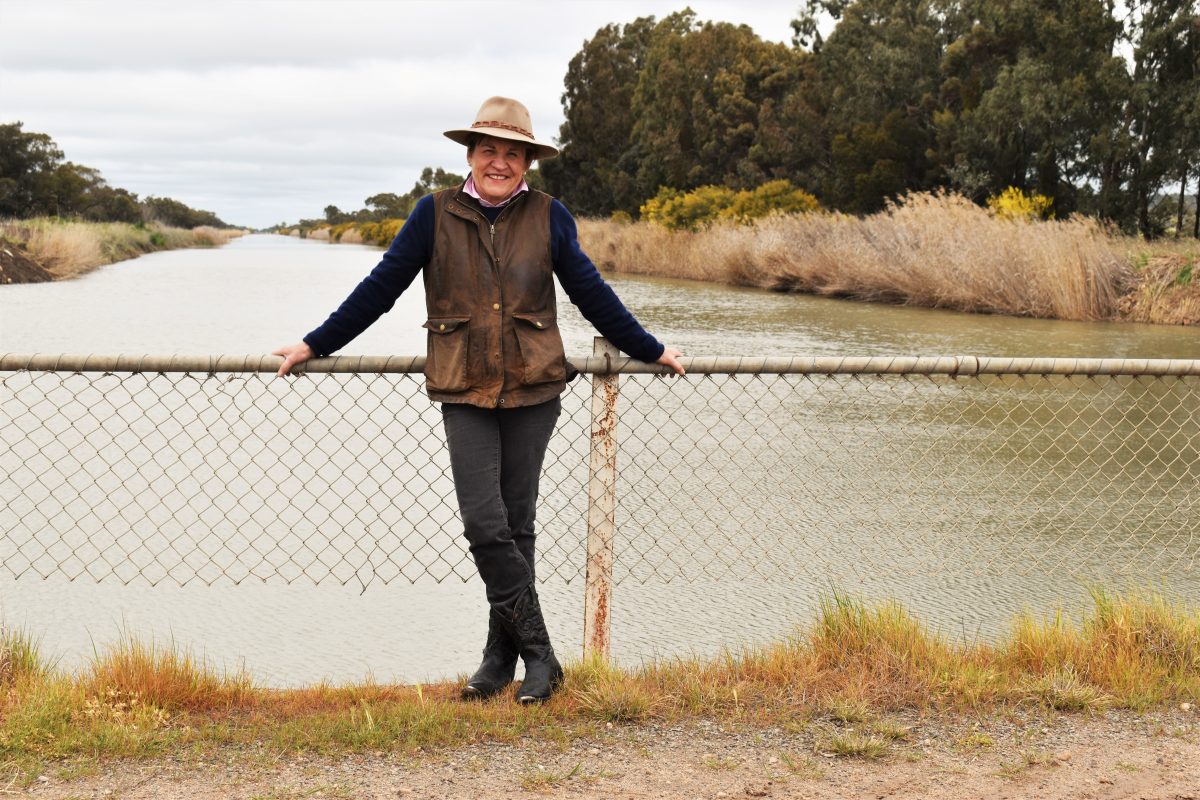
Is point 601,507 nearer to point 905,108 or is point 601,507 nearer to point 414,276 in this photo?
point 414,276

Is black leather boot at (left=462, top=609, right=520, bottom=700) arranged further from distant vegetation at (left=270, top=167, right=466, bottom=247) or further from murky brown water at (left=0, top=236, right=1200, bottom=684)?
distant vegetation at (left=270, top=167, right=466, bottom=247)

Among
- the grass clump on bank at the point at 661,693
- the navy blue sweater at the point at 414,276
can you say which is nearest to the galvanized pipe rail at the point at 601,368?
the navy blue sweater at the point at 414,276

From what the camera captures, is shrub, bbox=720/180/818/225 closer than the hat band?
No

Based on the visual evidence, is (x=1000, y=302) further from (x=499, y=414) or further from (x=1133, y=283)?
(x=499, y=414)

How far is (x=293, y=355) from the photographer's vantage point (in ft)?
13.4

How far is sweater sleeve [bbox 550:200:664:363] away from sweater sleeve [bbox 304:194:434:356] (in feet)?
1.38

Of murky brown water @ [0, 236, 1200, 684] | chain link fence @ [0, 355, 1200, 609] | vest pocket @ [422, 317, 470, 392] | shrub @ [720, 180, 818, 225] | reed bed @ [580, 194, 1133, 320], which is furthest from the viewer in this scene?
shrub @ [720, 180, 818, 225]

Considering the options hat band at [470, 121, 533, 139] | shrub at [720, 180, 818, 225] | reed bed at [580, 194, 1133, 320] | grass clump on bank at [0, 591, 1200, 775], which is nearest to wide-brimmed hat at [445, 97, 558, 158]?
hat band at [470, 121, 533, 139]

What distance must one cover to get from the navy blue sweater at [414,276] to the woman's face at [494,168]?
0.07m

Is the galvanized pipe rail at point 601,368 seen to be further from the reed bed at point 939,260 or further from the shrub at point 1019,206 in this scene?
the shrub at point 1019,206

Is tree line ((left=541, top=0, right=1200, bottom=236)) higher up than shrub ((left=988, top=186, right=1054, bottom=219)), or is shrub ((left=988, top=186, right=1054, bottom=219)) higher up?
tree line ((left=541, top=0, right=1200, bottom=236))

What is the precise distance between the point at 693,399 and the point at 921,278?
13.6 metres

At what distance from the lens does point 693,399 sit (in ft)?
40.8

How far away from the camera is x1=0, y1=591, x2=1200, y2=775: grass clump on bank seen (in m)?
3.73
